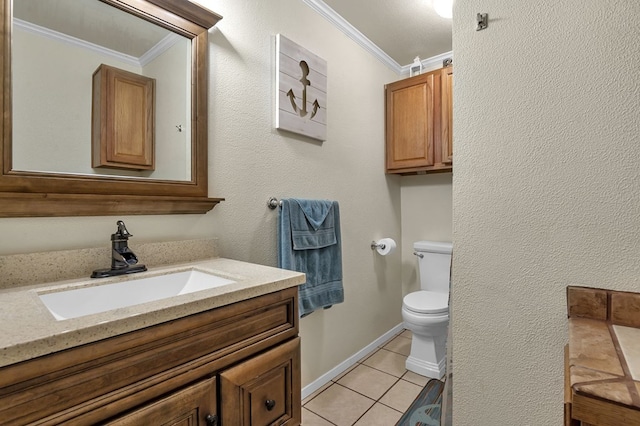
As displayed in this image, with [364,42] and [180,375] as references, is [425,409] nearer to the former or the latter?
[180,375]

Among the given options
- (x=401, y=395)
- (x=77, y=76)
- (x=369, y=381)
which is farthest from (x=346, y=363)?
(x=77, y=76)

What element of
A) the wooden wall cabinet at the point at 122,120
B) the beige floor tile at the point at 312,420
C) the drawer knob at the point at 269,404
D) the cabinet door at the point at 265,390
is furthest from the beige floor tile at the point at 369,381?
the wooden wall cabinet at the point at 122,120

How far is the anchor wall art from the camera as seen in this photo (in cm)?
169

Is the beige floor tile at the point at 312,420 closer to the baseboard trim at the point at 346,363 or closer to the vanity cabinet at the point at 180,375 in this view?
the baseboard trim at the point at 346,363

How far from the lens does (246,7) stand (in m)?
1.54

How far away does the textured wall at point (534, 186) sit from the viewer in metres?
0.89

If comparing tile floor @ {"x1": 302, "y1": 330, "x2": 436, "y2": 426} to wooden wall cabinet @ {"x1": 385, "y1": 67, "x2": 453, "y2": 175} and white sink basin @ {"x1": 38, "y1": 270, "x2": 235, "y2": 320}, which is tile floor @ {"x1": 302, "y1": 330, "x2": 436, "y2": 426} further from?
wooden wall cabinet @ {"x1": 385, "y1": 67, "x2": 453, "y2": 175}

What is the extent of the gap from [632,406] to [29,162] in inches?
60.1

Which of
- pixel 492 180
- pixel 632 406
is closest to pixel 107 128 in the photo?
pixel 492 180

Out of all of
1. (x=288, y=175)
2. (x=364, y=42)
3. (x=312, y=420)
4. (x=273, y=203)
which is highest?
(x=364, y=42)

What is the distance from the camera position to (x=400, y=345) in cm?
252

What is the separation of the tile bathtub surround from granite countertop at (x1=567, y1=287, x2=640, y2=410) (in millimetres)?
1247

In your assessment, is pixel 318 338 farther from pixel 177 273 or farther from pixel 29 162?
pixel 29 162

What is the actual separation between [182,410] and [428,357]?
5.75 ft
